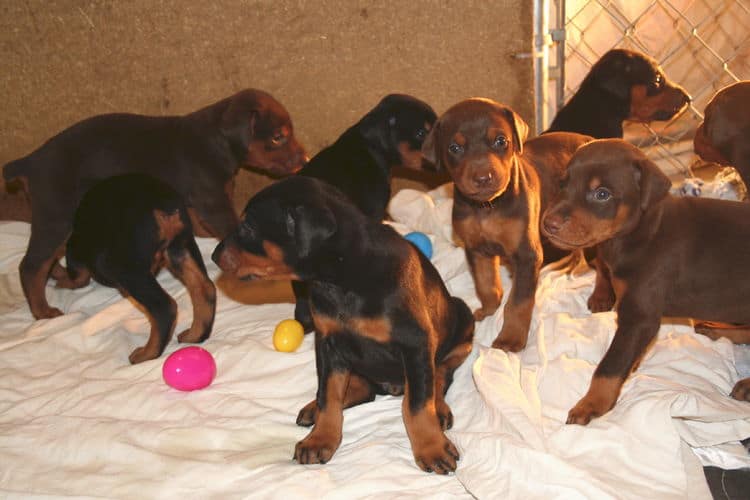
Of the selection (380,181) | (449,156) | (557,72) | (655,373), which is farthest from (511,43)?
(655,373)

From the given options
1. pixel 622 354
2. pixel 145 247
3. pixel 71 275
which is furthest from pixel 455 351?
pixel 71 275

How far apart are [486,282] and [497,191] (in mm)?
932

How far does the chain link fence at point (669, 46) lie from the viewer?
655 centimetres

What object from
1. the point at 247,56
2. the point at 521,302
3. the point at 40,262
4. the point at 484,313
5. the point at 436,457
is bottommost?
the point at 484,313

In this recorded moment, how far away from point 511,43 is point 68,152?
349 cm

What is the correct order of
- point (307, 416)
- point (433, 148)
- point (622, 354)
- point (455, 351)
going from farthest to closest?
point (433, 148) < point (455, 351) < point (307, 416) < point (622, 354)

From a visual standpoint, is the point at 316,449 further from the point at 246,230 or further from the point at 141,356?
the point at 141,356

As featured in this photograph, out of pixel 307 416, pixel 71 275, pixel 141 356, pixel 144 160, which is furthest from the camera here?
pixel 71 275

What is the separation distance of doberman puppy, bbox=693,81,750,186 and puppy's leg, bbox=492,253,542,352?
1602mm

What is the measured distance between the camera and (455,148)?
407 cm

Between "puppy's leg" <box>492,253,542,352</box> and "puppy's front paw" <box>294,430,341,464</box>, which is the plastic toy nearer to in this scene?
"puppy's leg" <box>492,253,542,352</box>

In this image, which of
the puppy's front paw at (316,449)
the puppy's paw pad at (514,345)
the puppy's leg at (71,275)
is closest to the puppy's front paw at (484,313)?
the puppy's paw pad at (514,345)

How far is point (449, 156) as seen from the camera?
4.11 metres

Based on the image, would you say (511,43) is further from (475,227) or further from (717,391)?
(717,391)
